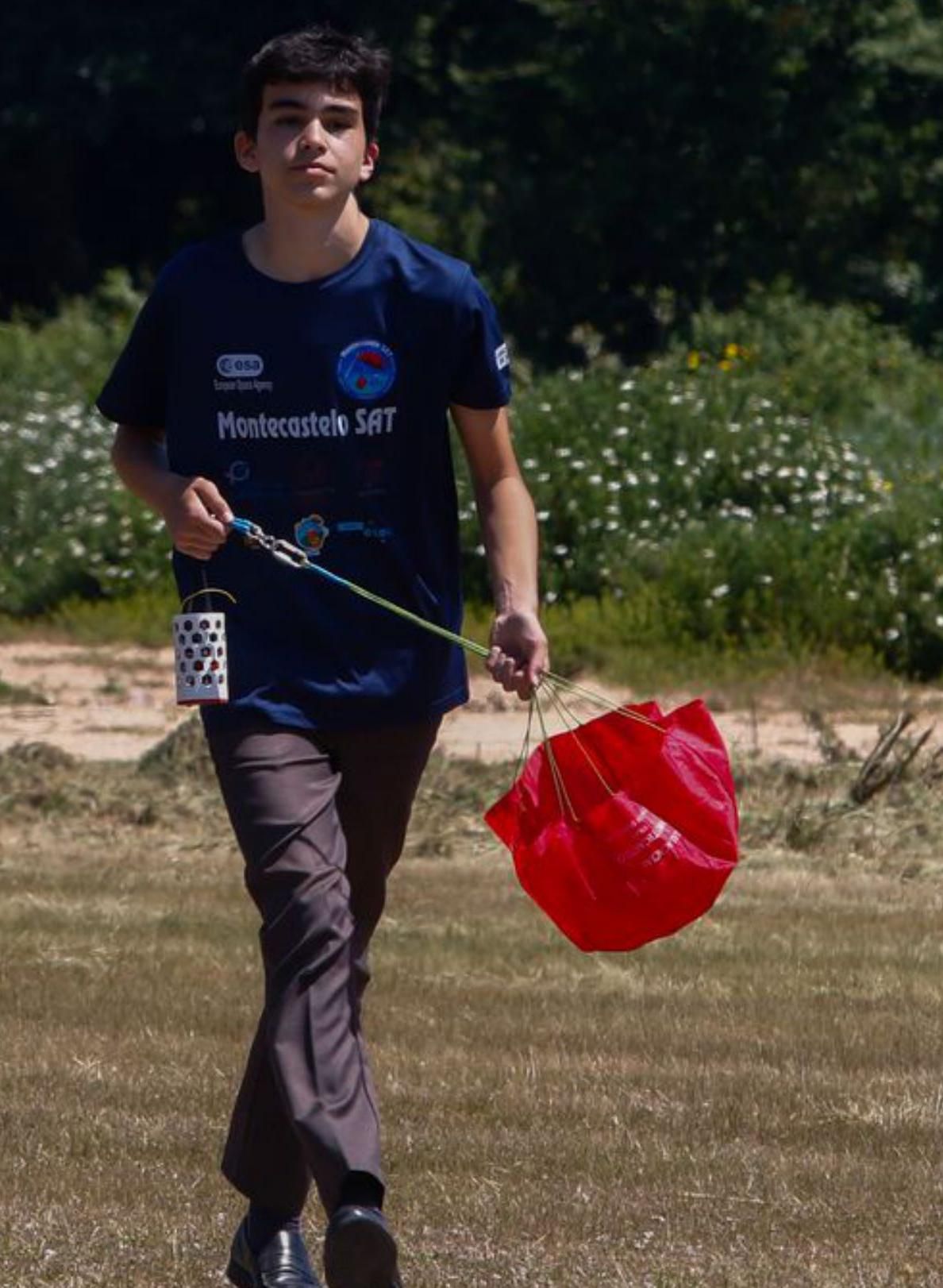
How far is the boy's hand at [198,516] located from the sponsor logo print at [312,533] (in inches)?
4.4

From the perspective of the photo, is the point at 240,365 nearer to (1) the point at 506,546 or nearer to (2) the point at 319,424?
(2) the point at 319,424

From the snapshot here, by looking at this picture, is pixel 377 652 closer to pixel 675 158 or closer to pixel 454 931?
pixel 454 931

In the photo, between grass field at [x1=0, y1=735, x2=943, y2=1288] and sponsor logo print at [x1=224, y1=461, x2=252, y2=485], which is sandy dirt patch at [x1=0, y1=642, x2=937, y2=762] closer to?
grass field at [x1=0, y1=735, x2=943, y2=1288]

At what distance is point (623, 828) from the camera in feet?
15.4

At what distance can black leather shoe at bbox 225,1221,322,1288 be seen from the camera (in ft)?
15.2

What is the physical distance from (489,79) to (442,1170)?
22.1 metres

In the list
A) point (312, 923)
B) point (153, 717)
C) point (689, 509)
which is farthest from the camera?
point (689, 509)

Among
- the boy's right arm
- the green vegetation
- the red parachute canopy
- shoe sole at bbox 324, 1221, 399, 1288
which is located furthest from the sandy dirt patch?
shoe sole at bbox 324, 1221, 399, 1288

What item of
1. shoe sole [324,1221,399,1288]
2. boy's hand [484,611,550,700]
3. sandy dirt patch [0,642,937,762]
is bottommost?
sandy dirt patch [0,642,937,762]

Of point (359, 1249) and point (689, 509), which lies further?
point (689, 509)

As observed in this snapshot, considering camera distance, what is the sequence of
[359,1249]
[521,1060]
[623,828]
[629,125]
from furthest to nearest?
[629,125] → [521,1060] → [623,828] → [359,1249]

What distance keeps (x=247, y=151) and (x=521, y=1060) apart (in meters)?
2.74

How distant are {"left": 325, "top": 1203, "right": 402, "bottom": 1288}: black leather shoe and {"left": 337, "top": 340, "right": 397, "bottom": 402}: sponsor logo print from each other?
1.21 m

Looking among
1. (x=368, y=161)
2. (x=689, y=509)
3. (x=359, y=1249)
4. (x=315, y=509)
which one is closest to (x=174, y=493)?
(x=315, y=509)
